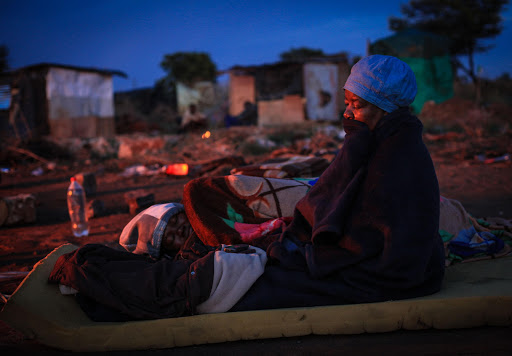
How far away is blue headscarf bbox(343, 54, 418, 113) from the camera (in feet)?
6.68

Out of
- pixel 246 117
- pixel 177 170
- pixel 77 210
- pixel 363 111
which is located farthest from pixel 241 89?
pixel 363 111

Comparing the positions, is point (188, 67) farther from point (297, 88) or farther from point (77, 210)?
point (77, 210)

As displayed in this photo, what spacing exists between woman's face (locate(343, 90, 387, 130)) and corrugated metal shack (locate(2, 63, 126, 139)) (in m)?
15.7

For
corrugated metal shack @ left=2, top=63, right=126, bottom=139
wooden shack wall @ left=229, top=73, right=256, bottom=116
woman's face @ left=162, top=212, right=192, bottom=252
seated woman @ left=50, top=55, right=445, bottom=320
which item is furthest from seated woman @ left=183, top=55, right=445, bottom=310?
wooden shack wall @ left=229, top=73, right=256, bottom=116

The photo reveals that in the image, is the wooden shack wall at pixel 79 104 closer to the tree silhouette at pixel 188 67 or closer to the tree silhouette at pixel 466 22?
the tree silhouette at pixel 188 67

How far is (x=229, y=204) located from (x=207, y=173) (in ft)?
13.4

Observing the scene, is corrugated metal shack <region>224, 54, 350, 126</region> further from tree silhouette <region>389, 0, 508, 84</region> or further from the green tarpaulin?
tree silhouette <region>389, 0, 508, 84</region>

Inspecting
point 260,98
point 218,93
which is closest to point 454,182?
point 260,98

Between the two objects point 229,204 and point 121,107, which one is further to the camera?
point 121,107

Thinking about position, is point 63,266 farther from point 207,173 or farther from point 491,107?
point 491,107

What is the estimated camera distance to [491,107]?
52.0 feet

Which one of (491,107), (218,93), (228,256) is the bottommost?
(228,256)

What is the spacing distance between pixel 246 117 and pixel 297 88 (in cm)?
272

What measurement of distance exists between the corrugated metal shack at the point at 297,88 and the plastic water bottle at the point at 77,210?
1304 centimetres
